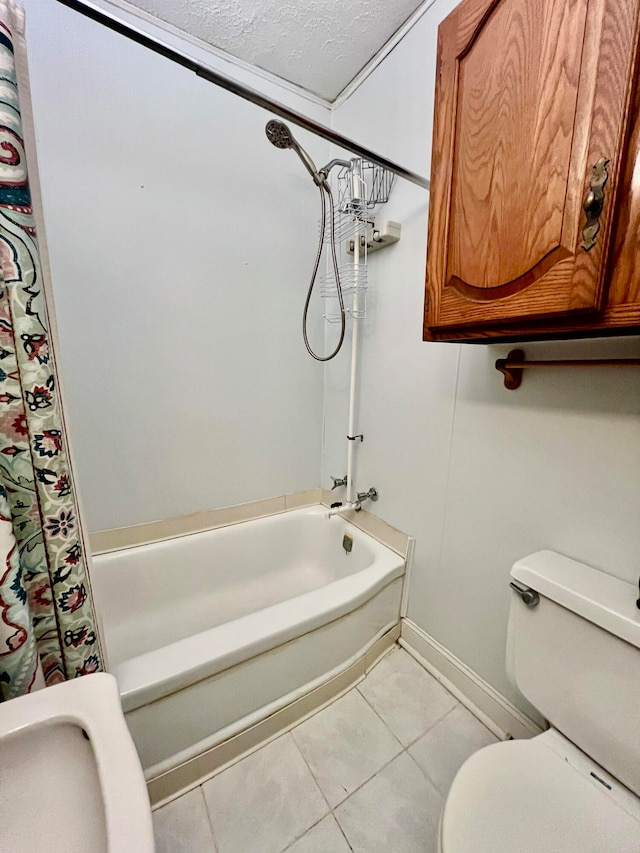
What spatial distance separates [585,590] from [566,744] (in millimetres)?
386

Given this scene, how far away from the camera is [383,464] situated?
1.66 m

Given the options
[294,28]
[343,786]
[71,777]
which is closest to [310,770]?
[343,786]

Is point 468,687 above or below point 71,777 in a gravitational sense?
below

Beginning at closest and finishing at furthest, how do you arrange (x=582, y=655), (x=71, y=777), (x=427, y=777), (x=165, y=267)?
(x=71, y=777), (x=582, y=655), (x=427, y=777), (x=165, y=267)

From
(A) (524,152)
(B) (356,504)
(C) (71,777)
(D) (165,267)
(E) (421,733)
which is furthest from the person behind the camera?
(B) (356,504)

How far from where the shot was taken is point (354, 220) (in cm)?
153

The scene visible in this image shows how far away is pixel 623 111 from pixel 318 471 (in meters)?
1.79

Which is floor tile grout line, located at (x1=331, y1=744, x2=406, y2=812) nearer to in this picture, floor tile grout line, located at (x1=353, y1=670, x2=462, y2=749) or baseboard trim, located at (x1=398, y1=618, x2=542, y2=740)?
floor tile grout line, located at (x1=353, y1=670, x2=462, y2=749)

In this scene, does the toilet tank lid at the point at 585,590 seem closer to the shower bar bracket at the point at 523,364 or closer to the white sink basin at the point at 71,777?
the shower bar bracket at the point at 523,364

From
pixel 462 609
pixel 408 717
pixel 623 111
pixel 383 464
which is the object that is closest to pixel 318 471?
pixel 383 464

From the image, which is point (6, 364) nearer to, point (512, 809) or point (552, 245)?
point (552, 245)

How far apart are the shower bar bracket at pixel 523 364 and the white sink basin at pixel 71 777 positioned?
1.19 meters

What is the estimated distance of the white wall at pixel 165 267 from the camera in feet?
4.19

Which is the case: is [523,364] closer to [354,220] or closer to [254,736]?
[354,220]
